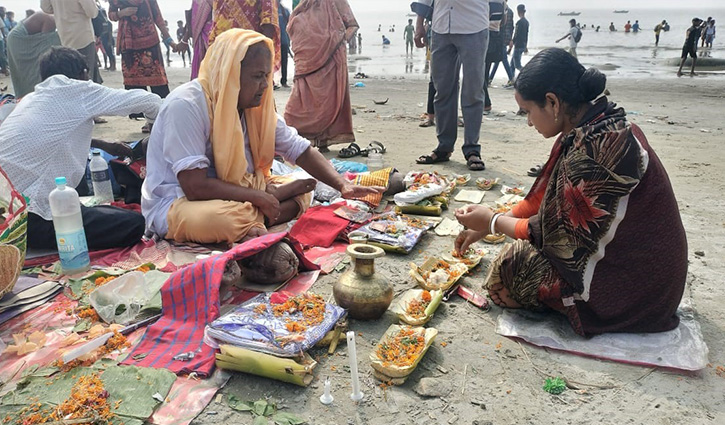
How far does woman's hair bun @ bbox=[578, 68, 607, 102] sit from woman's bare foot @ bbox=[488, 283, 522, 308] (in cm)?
104

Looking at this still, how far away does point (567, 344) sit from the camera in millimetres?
2385

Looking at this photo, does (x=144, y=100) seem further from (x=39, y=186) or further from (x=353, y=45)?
(x=353, y=45)

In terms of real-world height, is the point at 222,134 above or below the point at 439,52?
below

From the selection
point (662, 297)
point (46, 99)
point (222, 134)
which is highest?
point (46, 99)

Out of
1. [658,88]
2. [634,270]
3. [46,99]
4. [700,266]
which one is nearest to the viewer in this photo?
[634,270]

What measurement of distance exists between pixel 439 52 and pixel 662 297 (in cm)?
387

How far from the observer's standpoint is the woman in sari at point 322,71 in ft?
20.7

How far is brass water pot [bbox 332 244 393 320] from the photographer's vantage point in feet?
8.34

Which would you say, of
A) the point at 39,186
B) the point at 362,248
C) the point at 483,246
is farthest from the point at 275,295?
the point at 39,186

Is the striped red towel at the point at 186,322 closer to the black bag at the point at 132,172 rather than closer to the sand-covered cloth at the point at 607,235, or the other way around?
the sand-covered cloth at the point at 607,235

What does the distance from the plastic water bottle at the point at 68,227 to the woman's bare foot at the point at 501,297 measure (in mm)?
2433

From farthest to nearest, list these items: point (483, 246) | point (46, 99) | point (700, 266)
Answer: point (483, 246) → point (46, 99) → point (700, 266)

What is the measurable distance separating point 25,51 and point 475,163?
6141 mm

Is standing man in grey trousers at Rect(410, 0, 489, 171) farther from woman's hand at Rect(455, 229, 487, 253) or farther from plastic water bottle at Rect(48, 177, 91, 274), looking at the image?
plastic water bottle at Rect(48, 177, 91, 274)
